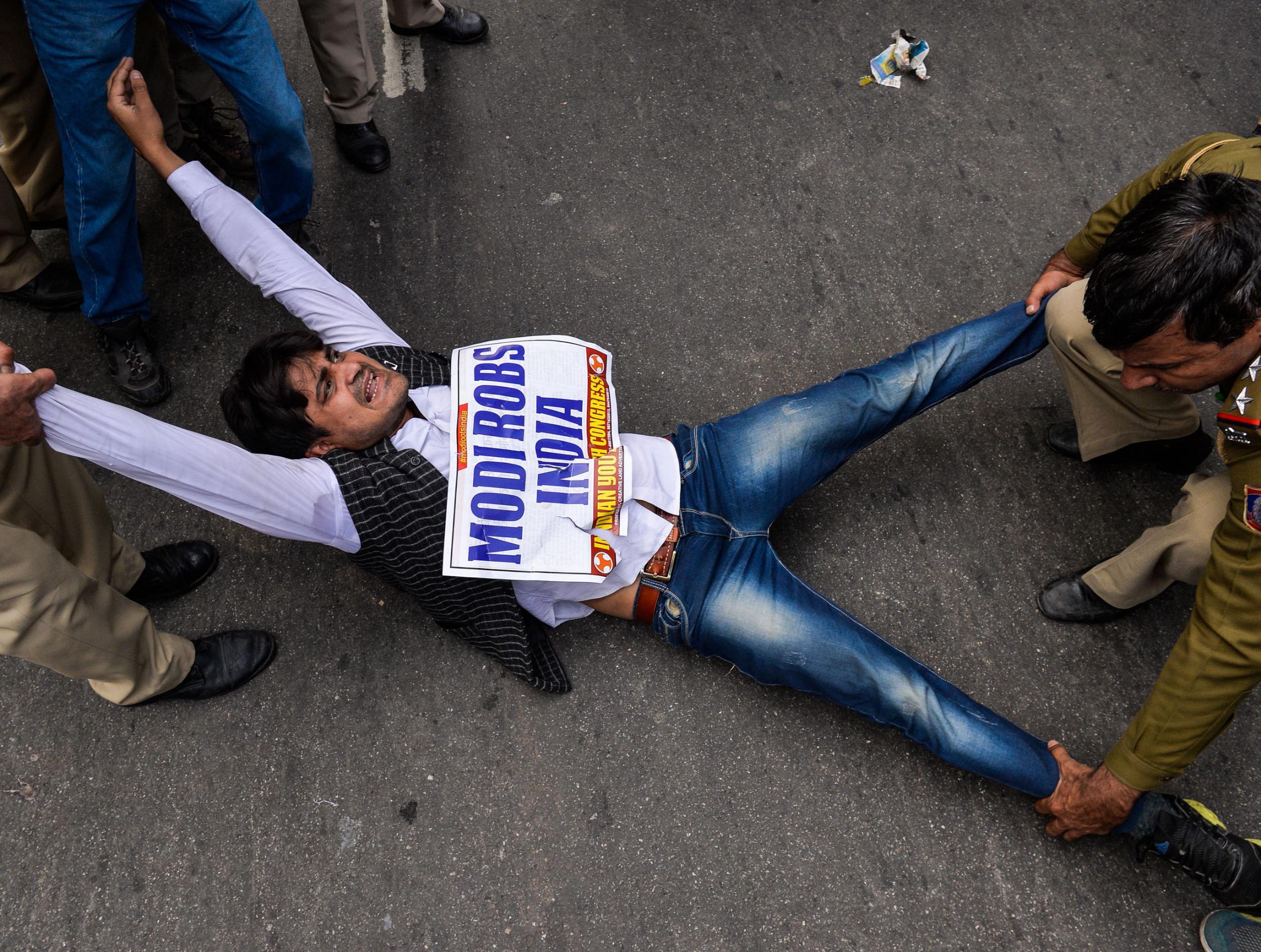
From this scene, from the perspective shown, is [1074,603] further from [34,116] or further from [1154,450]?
[34,116]

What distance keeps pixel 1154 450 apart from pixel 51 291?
3.59 metres

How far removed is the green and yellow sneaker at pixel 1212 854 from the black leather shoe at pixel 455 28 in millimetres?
3497

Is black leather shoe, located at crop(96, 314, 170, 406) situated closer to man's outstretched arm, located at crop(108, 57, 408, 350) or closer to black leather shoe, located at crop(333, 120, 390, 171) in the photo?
man's outstretched arm, located at crop(108, 57, 408, 350)

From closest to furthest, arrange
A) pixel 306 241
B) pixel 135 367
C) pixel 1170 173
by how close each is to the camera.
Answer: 1. pixel 1170 173
2. pixel 135 367
3. pixel 306 241

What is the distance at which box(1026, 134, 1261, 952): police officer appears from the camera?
1755 mm

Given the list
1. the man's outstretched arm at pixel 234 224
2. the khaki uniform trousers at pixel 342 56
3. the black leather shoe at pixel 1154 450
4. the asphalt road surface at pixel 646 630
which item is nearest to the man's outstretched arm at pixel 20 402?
the man's outstretched arm at pixel 234 224

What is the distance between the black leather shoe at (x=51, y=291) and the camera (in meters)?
2.93

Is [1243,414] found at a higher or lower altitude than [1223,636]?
higher

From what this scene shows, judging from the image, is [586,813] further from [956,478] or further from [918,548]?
[956,478]

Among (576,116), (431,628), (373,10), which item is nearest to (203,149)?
(373,10)

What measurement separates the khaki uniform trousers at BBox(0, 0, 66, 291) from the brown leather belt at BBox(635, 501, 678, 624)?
2.19m

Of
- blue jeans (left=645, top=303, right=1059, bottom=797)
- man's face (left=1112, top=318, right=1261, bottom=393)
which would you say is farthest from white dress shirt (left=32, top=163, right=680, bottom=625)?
man's face (left=1112, top=318, right=1261, bottom=393)

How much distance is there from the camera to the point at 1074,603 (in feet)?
8.21

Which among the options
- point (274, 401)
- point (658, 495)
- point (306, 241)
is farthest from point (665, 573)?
point (306, 241)
